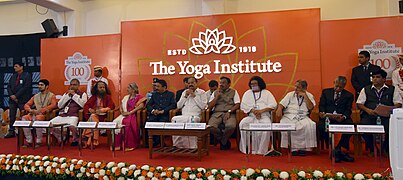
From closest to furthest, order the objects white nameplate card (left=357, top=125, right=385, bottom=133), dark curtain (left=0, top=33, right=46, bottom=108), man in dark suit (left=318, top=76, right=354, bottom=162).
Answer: white nameplate card (left=357, top=125, right=385, bottom=133)
man in dark suit (left=318, top=76, right=354, bottom=162)
dark curtain (left=0, top=33, right=46, bottom=108)

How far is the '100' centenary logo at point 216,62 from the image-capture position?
6.62 meters

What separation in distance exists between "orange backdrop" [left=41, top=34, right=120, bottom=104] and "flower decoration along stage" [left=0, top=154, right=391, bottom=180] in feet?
9.91

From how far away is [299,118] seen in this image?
17.1 feet

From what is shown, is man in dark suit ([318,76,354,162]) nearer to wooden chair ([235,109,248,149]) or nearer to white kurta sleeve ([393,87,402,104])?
white kurta sleeve ([393,87,402,104])

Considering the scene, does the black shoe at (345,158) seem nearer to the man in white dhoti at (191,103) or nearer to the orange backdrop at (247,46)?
the orange backdrop at (247,46)

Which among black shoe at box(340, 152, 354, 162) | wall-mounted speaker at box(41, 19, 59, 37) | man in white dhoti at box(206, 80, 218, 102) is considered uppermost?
wall-mounted speaker at box(41, 19, 59, 37)

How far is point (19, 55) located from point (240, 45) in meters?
5.90

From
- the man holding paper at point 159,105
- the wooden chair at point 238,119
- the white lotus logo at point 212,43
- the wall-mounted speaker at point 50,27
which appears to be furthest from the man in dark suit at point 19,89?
the wooden chair at point 238,119

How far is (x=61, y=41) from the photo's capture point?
7.96 metres

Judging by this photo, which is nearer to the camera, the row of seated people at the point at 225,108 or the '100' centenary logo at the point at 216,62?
the row of seated people at the point at 225,108

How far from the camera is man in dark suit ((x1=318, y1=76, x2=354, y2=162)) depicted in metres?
4.91

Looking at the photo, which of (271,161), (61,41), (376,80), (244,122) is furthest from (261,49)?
(61,41)

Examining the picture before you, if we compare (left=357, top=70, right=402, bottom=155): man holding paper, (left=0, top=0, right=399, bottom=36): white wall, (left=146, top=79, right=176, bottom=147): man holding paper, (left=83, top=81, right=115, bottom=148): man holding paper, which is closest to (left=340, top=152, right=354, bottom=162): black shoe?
(left=357, top=70, right=402, bottom=155): man holding paper

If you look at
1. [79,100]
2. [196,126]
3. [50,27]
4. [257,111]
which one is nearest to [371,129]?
[257,111]
